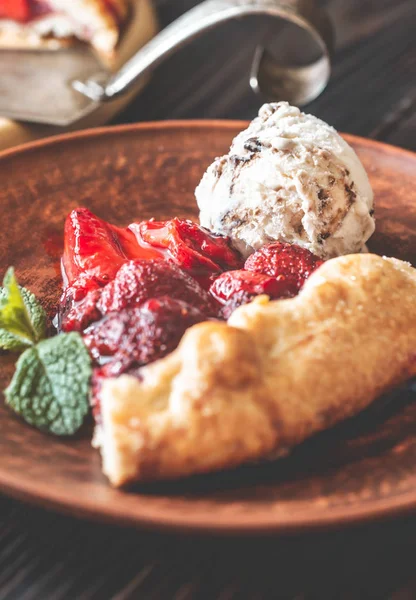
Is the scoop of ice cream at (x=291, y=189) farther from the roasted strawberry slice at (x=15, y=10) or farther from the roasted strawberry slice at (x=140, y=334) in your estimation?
the roasted strawberry slice at (x=15, y=10)

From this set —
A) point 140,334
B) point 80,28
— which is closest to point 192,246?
point 140,334

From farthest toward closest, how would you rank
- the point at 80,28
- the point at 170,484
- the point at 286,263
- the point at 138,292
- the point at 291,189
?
the point at 80,28 → the point at 291,189 → the point at 286,263 → the point at 138,292 → the point at 170,484

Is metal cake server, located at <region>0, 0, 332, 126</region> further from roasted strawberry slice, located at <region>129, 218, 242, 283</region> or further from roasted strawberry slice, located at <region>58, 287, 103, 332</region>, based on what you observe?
roasted strawberry slice, located at <region>58, 287, 103, 332</region>

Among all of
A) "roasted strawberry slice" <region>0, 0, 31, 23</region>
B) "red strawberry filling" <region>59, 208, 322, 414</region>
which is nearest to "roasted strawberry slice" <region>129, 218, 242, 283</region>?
"red strawberry filling" <region>59, 208, 322, 414</region>

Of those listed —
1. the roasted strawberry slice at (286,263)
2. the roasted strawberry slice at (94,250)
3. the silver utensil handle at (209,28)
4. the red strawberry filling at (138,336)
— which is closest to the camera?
the red strawberry filling at (138,336)

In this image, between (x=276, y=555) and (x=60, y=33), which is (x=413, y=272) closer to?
(x=276, y=555)

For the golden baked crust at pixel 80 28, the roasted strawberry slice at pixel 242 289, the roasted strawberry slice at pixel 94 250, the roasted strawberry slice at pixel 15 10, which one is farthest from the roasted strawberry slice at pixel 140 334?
the roasted strawberry slice at pixel 15 10

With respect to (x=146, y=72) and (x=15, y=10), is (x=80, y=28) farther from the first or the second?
(x=146, y=72)
